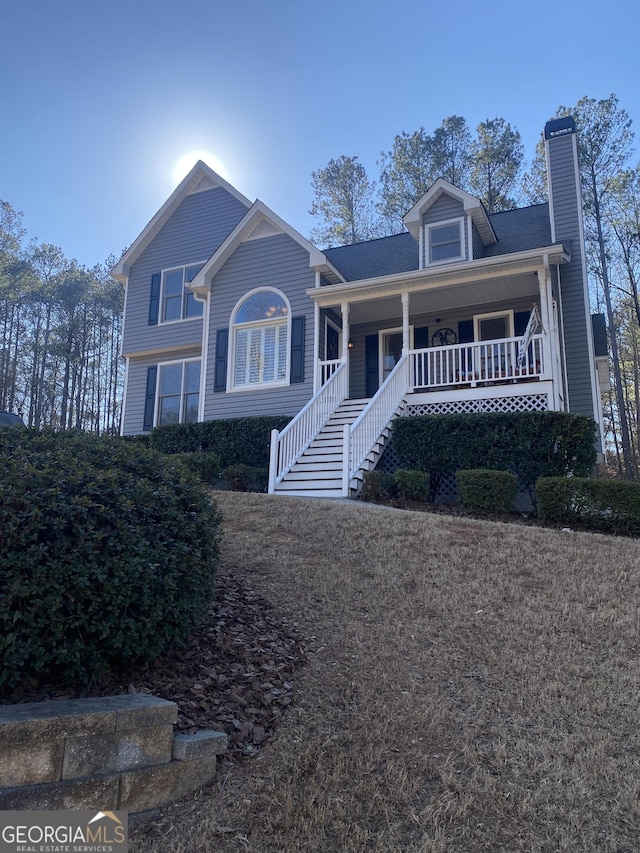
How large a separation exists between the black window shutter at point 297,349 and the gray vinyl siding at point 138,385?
333 cm

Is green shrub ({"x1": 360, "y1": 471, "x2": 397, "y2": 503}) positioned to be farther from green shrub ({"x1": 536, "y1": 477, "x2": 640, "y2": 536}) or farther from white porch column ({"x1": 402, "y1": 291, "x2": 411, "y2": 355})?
white porch column ({"x1": 402, "y1": 291, "x2": 411, "y2": 355})

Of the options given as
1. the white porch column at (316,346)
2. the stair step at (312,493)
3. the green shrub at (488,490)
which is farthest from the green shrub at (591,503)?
the white porch column at (316,346)

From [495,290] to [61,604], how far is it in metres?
12.1

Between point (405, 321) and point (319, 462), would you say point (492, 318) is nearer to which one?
point (405, 321)

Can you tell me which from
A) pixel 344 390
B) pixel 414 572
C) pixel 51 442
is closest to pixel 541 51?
pixel 344 390

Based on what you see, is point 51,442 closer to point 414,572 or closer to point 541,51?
point 414,572

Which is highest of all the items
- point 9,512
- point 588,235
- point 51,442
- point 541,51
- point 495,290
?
point 588,235

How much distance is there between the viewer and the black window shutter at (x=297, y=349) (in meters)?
13.9

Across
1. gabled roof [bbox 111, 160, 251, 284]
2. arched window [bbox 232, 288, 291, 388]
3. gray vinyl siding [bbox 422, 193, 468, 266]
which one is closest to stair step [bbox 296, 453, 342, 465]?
arched window [bbox 232, 288, 291, 388]

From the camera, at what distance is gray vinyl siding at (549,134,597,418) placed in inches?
517

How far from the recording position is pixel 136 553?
3316 mm

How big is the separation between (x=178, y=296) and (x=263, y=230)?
10.5ft

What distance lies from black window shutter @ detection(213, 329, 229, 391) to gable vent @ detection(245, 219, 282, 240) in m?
2.54

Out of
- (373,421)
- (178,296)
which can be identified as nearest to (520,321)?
(373,421)
